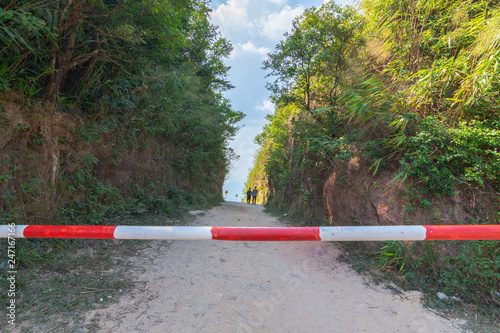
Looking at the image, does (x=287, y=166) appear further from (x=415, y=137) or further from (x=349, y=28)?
(x=415, y=137)

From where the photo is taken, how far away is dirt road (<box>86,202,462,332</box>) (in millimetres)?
2410

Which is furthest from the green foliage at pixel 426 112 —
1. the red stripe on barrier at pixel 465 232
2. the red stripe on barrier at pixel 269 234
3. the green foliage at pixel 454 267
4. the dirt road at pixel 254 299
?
the red stripe on barrier at pixel 269 234

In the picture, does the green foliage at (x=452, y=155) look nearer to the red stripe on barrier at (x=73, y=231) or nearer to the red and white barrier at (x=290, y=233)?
the red and white barrier at (x=290, y=233)

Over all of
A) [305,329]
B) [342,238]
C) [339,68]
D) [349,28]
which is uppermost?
[349,28]

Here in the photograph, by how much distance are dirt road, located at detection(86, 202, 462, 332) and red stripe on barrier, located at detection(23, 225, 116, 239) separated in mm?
1008

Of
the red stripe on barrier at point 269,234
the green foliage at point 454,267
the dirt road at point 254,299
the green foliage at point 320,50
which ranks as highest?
the green foliage at point 320,50

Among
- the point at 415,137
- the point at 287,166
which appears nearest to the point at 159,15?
the point at 415,137

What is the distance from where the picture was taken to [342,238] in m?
1.86

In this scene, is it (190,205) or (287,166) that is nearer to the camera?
(190,205)

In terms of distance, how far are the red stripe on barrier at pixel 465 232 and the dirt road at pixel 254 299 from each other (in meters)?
1.45

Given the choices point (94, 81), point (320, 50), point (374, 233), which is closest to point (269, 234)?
point (374, 233)

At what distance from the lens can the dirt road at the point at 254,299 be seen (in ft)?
7.91

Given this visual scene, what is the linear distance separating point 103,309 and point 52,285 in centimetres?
86

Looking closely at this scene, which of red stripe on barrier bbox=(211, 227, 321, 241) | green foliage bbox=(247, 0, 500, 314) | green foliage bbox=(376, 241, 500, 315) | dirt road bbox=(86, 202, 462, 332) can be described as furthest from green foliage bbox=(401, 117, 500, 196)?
red stripe on barrier bbox=(211, 227, 321, 241)
